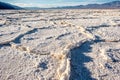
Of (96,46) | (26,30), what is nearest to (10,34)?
(26,30)

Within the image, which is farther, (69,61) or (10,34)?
(10,34)

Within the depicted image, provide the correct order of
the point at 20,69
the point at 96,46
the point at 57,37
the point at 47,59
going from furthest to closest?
1. the point at 57,37
2. the point at 96,46
3. the point at 47,59
4. the point at 20,69

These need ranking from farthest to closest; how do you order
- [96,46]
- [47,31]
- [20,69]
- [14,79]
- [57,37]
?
[47,31] < [57,37] < [96,46] < [20,69] < [14,79]

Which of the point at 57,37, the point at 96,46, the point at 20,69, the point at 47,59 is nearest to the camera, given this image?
the point at 20,69

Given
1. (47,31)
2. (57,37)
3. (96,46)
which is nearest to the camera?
(96,46)

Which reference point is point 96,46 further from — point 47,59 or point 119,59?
point 47,59

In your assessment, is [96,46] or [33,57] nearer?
[33,57]

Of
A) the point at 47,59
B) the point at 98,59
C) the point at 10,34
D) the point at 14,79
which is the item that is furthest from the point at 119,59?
the point at 10,34

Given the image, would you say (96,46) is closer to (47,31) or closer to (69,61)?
(69,61)
